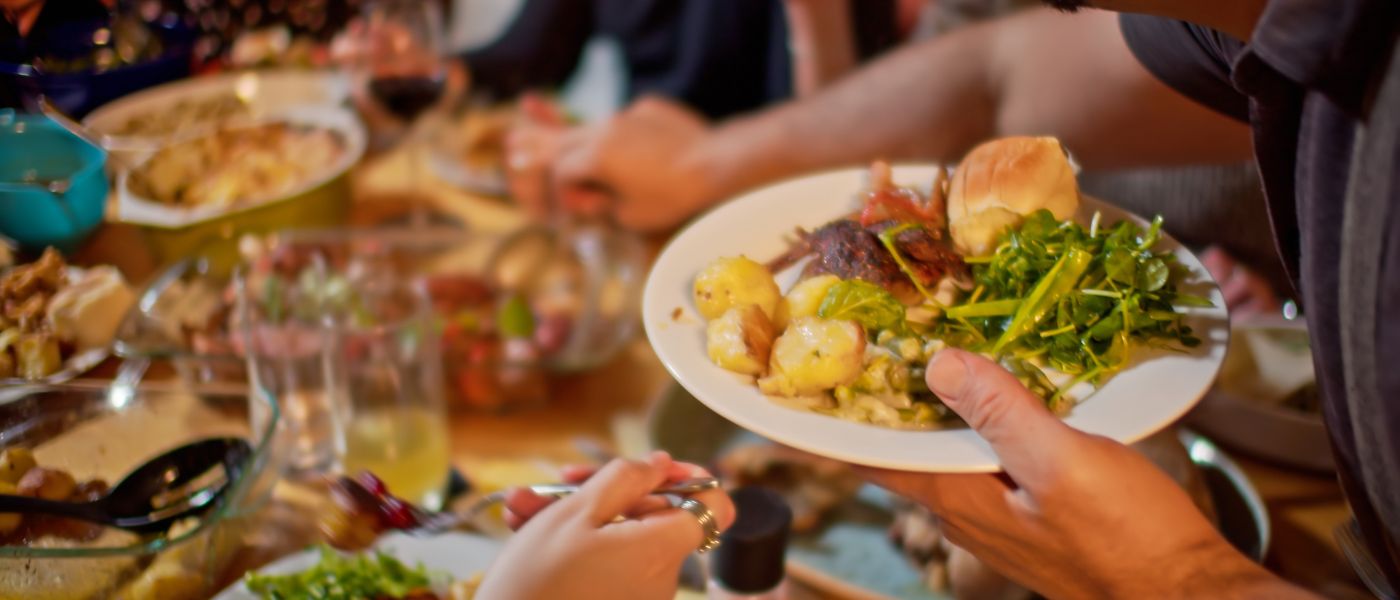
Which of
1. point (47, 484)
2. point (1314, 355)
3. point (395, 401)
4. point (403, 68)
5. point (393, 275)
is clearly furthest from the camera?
point (403, 68)

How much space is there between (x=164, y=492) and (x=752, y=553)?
0.60 m

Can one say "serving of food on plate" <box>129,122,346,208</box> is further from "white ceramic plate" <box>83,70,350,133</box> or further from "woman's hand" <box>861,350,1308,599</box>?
"woman's hand" <box>861,350,1308,599</box>

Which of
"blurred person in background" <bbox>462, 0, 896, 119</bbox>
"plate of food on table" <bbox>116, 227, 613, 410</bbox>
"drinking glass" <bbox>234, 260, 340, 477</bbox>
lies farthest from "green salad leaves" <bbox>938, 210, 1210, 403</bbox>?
"blurred person in background" <bbox>462, 0, 896, 119</bbox>

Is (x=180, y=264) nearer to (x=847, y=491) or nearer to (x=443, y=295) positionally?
(x=443, y=295)

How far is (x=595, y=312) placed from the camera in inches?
61.7

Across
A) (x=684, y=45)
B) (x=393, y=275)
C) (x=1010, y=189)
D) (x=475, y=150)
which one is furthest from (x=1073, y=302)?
(x=684, y=45)

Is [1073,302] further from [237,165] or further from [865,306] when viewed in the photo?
[237,165]

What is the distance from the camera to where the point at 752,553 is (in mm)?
958

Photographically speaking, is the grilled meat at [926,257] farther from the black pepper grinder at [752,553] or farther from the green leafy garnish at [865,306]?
the black pepper grinder at [752,553]

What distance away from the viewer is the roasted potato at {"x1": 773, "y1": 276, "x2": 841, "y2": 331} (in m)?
0.90

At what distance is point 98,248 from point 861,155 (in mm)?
1367

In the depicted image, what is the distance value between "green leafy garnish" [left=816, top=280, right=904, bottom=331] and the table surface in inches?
16.1

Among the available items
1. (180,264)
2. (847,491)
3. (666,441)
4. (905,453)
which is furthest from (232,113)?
(905,453)

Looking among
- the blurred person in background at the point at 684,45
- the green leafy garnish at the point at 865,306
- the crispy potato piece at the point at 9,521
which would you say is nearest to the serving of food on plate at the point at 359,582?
the crispy potato piece at the point at 9,521
